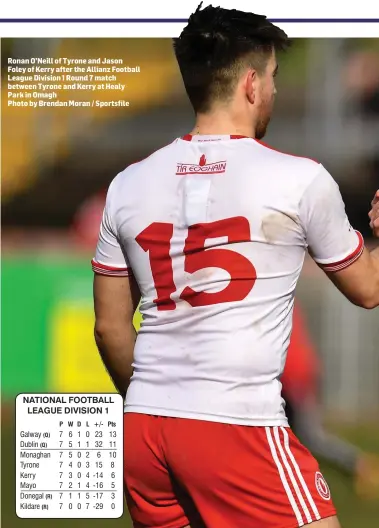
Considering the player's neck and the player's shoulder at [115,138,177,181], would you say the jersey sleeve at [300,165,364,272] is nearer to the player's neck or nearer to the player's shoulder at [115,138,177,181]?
the player's neck

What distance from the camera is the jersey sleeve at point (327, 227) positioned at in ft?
6.32

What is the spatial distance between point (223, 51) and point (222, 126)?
17cm

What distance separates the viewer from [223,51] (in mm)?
2064

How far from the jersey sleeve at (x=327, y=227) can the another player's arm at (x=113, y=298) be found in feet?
1.54

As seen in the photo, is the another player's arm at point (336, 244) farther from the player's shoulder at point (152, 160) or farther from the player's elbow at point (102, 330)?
the player's elbow at point (102, 330)

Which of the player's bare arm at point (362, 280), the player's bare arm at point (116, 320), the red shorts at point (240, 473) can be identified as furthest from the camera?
the player's bare arm at point (116, 320)

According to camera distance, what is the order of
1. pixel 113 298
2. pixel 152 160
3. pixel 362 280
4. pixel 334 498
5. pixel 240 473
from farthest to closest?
pixel 334 498, pixel 113 298, pixel 152 160, pixel 362 280, pixel 240 473

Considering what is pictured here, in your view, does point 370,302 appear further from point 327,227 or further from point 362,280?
point 327,227

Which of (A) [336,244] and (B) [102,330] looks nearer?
(A) [336,244]

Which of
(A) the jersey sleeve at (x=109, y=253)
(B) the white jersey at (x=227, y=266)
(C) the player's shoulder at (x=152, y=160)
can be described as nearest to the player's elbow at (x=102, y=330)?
(A) the jersey sleeve at (x=109, y=253)

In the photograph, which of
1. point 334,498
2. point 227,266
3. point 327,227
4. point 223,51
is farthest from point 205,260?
point 334,498

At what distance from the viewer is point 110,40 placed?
3008 millimetres

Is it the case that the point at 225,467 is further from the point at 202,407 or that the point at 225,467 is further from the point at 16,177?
the point at 16,177

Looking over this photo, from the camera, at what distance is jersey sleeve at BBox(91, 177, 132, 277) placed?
7.11 ft
